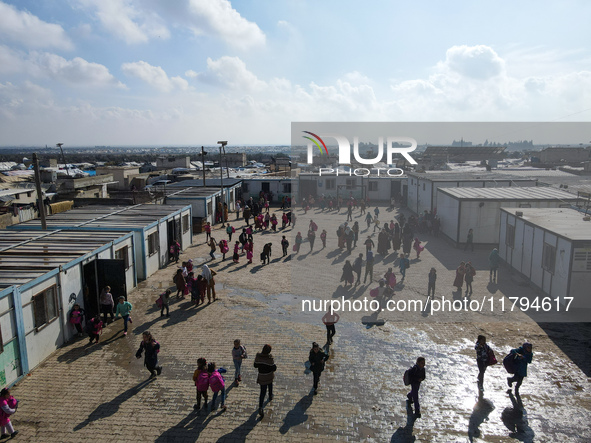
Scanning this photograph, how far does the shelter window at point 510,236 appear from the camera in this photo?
17.4 meters

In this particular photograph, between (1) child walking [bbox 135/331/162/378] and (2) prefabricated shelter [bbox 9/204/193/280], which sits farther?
(2) prefabricated shelter [bbox 9/204/193/280]

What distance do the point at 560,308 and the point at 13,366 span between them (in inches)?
565

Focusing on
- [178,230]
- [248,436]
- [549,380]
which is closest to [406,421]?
[248,436]

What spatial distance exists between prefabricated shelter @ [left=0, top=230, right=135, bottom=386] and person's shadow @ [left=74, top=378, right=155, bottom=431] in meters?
2.24

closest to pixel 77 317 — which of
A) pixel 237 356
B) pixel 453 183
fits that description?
pixel 237 356

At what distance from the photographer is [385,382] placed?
9211 mm

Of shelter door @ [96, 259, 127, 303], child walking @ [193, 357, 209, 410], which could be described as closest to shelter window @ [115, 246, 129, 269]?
shelter door @ [96, 259, 127, 303]

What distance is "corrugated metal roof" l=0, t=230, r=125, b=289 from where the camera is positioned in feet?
34.1

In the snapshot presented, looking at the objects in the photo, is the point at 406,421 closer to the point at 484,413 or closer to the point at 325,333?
the point at 484,413

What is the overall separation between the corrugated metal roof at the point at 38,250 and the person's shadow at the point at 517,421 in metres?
10.1

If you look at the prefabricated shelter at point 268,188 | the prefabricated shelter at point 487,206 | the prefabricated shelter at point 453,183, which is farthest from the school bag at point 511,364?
the prefabricated shelter at point 268,188

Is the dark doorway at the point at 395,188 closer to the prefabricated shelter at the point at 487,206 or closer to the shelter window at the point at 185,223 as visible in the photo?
the prefabricated shelter at the point at 487,206

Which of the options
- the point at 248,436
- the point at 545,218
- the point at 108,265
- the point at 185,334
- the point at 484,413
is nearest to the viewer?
the point at 248,436

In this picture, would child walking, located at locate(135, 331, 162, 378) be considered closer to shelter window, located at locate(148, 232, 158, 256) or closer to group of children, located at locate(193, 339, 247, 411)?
group of children, located at locate(193, 339, 247, 411)
